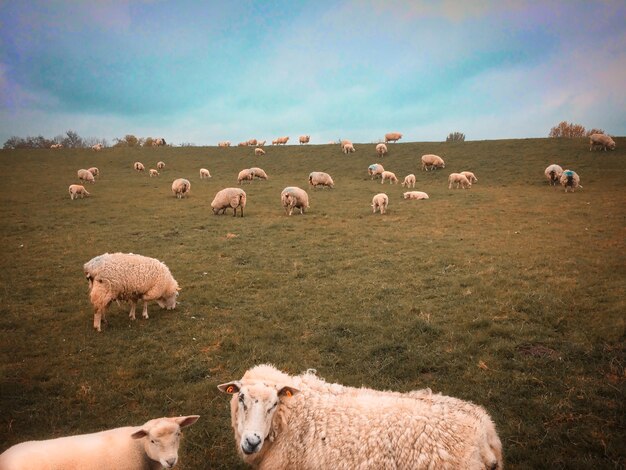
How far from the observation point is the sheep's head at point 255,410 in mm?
4098

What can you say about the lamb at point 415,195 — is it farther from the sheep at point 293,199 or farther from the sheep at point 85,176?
the sheep at point 85,176

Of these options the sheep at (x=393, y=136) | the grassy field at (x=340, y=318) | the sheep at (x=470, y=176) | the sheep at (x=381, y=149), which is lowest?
the grassy field at (x=340, y=318)

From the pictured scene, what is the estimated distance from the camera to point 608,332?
26.7ft

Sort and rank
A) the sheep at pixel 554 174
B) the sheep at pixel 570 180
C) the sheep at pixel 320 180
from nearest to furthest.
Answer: the sheep at pixel 570 180 → the sheep at pixel 554 174 → the sheep at pixel 320 180

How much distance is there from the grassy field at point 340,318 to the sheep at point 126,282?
0.59m

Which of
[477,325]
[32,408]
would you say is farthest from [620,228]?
[32,408]

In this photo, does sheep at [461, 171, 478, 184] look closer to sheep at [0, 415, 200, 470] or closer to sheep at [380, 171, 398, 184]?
sheep at [380, 171, 398, 184]

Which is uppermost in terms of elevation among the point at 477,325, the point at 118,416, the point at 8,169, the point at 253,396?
the point at 8,169

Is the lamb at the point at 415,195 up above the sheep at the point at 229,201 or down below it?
above

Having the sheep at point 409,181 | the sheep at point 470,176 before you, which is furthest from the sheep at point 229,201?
the sheep at point 470,176

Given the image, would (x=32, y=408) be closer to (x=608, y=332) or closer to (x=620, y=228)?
(x=608, y=332)

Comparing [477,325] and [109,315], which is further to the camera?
[109,315]

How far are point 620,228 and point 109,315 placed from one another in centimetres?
2395

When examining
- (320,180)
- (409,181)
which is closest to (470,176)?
(409,181)
